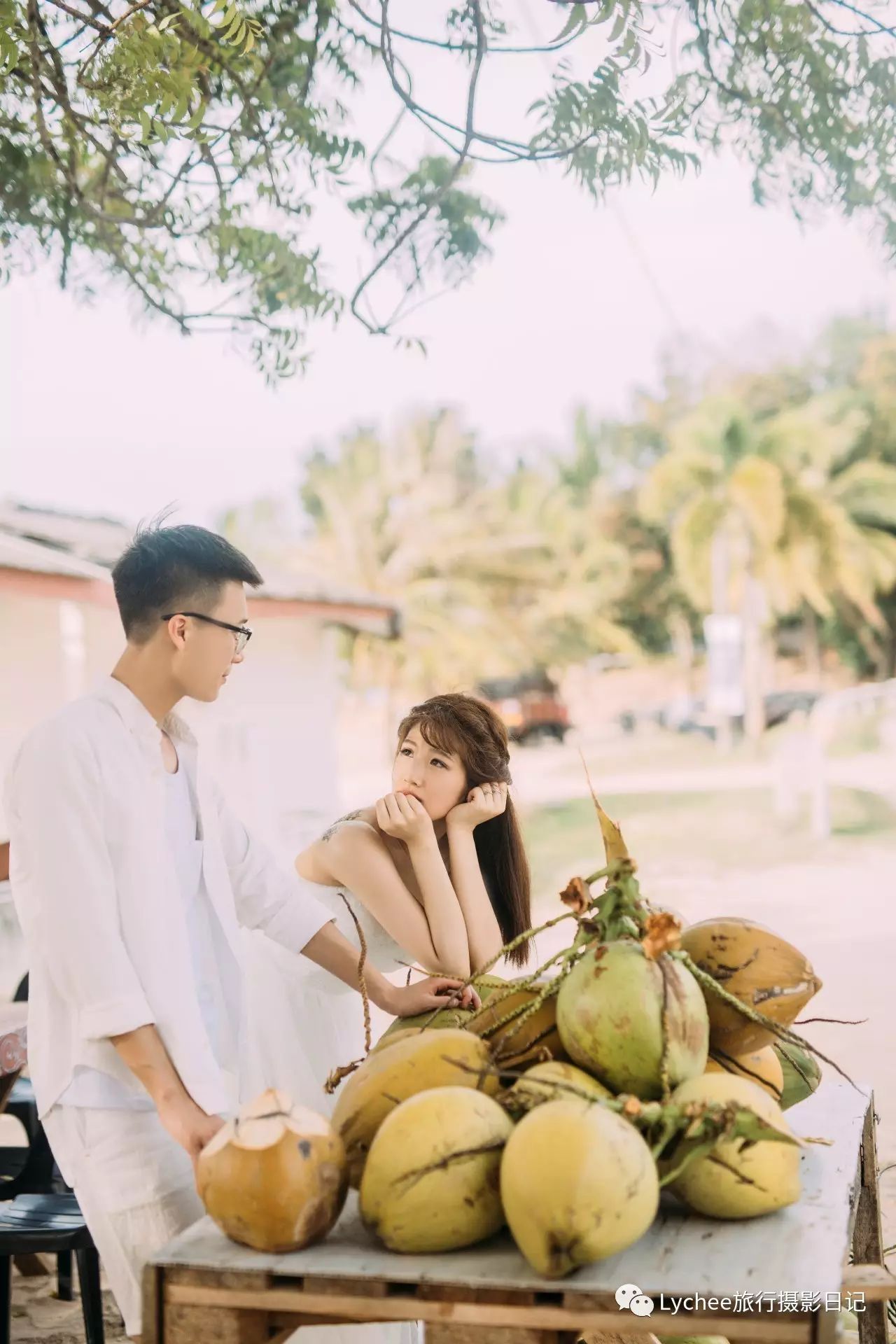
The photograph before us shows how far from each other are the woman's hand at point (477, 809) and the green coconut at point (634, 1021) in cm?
117

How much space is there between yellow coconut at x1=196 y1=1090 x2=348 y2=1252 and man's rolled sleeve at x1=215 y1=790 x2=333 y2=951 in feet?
2.84

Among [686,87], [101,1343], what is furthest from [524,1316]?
[686,87]

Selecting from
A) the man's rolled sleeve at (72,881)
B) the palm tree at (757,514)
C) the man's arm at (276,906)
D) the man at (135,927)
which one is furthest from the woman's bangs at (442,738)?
the palm tree at (757,514)

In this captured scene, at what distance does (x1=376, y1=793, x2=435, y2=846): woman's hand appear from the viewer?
8.54 ft

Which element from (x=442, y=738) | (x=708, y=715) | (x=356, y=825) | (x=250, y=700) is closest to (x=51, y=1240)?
(x=356, y=825)

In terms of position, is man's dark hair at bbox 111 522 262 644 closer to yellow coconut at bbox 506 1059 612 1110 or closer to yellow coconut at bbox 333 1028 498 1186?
yellow coconut at bbox 333 1028 498 1186

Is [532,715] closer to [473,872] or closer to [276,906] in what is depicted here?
[473,872]

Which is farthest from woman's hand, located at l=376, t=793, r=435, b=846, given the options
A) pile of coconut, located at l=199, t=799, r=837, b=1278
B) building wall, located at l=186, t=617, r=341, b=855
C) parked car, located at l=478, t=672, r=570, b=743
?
parked car, located at l=478, t=672, r=570, b=743

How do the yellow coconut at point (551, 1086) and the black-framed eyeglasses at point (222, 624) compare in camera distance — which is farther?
the black-framed eyeglasses at point (222, 624)

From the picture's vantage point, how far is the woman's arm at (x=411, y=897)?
2619 millimetres

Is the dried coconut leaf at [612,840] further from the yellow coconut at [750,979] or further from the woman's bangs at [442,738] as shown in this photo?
the woman's bangs at [442,738]

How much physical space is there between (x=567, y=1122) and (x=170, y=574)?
109 cm

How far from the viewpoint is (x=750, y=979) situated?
171 cm

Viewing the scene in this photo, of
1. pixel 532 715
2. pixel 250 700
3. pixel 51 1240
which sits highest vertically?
pixel 532 715
